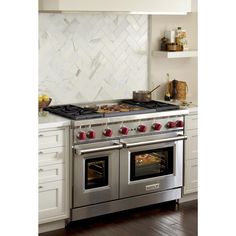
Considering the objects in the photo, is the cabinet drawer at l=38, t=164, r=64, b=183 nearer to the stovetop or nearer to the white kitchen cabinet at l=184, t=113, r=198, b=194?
the stovetop

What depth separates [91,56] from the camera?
4836 mm

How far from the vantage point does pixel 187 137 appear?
488 cm

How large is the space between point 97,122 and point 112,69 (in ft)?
2.92

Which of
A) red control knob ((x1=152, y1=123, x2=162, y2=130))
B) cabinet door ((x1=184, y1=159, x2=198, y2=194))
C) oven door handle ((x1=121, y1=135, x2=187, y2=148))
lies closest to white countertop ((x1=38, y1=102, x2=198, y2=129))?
oven door handle ((x1=121, y1=135, x2=187, y2=148))

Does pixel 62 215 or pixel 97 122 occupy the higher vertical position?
pixel 97 122

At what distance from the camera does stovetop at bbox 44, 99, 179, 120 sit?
169 inches

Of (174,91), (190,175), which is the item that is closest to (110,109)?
(174,91)

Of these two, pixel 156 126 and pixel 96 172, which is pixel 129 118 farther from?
pixel 96 172

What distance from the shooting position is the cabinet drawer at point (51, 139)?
407 centimetres
